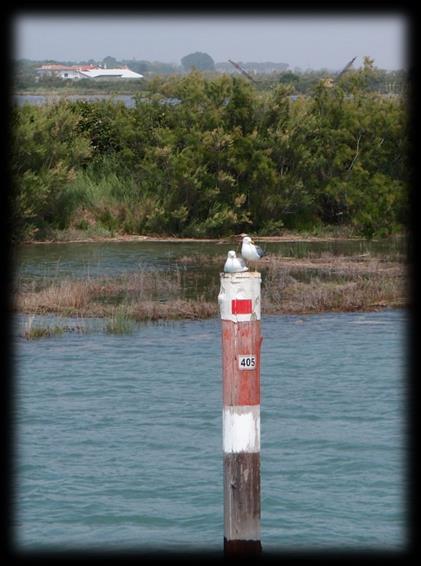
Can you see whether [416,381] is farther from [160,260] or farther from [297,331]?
[160,260]

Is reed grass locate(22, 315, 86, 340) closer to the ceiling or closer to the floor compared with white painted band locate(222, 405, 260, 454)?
closer to the floor

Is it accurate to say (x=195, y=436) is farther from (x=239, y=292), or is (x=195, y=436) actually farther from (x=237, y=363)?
(x=239, y=292)

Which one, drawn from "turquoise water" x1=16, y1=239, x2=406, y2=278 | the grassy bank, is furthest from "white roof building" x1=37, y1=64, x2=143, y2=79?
the grassy bank

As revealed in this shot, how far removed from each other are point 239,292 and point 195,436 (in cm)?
772

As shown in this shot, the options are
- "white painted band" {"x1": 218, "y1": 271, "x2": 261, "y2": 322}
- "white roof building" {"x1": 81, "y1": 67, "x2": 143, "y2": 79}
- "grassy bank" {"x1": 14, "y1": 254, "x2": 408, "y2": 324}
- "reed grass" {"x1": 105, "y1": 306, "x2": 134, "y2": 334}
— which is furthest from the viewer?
"white roof building" {"x1": 81, "y1": 67, "x2": 143, "y2": 79}

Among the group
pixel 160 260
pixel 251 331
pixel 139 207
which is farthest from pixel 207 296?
→ pixel 251 331

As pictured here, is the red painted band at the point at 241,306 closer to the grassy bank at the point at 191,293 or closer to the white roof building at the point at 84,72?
the grassy bank at the point at 191,293

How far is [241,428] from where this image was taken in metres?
10.5

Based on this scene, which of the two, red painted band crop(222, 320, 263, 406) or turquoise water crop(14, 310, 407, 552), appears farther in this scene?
turquoise water crop(14, 310, 407, 552)

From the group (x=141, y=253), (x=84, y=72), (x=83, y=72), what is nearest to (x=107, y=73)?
(x=84, y=72)

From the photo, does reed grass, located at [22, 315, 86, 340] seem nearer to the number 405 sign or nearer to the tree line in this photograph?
the tree line

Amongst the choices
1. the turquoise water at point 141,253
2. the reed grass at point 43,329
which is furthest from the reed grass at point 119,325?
the turquoise water at point 141,253

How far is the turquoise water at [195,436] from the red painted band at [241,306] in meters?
3.62

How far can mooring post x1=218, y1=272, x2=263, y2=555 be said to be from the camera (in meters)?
10.4
